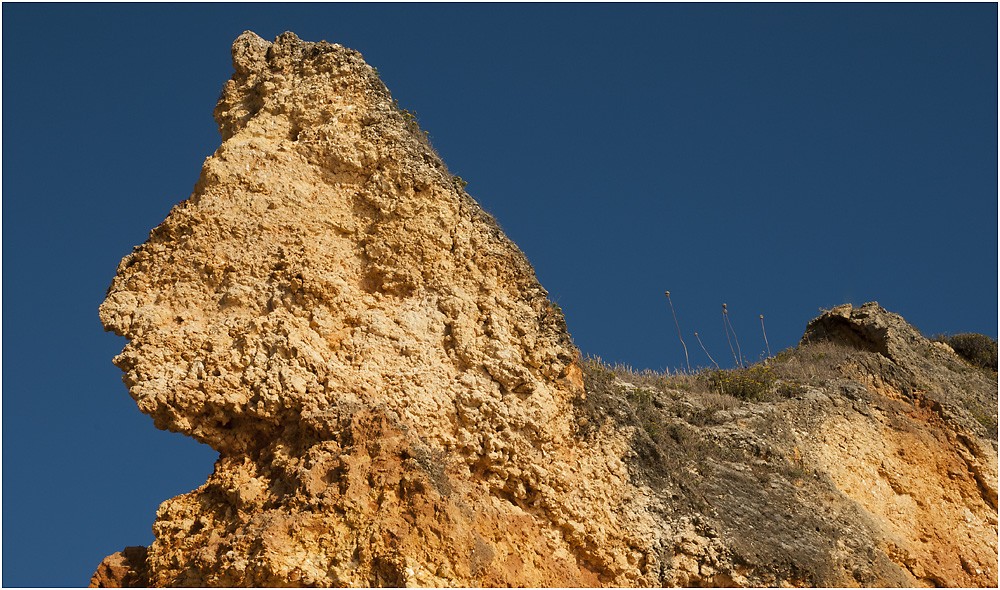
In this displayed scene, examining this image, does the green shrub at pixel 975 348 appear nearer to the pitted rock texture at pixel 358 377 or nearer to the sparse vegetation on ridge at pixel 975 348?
the sparse vegetation on ridge at pixel 975 348

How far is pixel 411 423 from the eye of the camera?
361 inches

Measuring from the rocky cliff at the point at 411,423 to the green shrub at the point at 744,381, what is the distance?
664mm

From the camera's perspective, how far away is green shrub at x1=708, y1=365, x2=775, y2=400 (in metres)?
13.0

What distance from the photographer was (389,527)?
8.23 m

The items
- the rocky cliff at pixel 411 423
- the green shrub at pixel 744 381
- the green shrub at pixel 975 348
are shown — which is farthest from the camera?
the green shrub at pixel 975 348

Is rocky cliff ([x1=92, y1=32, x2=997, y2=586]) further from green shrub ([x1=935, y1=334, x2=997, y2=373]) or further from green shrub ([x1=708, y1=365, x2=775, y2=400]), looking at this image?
green shrub ([x1=935, y1=334, x2=997, y2=373])

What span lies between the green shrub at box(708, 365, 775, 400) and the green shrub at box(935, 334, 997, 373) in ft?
17.4

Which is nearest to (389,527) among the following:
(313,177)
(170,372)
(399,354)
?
(399,354)

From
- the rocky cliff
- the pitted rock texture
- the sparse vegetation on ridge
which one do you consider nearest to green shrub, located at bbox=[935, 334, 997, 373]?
the sparse vegetation on ridge

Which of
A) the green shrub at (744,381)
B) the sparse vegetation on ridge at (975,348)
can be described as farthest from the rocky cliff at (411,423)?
the sparse vegetation on ridge at (975,348)

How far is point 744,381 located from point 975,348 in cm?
647

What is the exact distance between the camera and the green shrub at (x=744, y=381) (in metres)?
13.0

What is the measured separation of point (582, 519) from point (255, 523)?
10.8 feet

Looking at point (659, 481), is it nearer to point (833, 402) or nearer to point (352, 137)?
point (833, 402)
